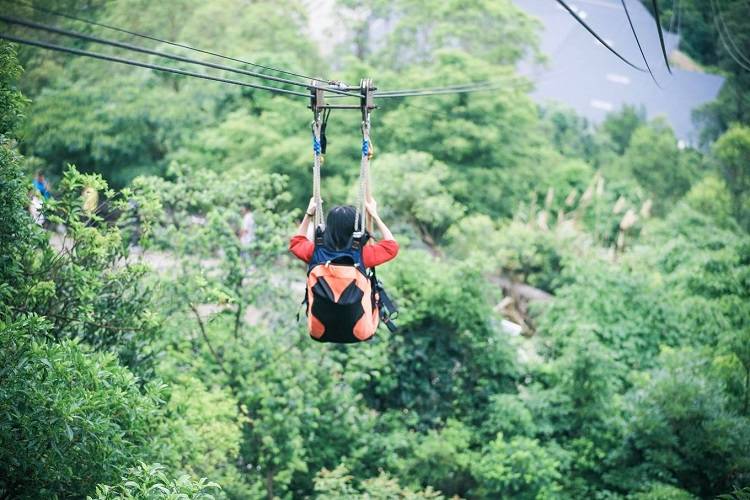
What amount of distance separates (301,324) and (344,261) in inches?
166

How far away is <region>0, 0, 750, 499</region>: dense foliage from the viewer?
494 cm

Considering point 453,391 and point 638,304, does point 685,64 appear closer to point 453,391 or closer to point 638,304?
point 638,304

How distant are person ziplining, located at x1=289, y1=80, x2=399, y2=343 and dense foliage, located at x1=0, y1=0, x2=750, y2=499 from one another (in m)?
1.16

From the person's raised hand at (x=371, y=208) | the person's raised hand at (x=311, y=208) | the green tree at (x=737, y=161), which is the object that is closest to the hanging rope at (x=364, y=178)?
Result: the person's raised hand at (x=371, y=208)

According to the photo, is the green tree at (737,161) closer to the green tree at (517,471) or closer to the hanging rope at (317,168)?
the green tree at (517,471)

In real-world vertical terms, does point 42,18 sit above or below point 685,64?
below

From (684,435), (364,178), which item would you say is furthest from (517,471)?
(364,178)

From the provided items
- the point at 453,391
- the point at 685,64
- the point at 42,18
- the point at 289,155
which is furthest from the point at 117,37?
the point at 685,64

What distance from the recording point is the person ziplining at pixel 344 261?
14.3ft

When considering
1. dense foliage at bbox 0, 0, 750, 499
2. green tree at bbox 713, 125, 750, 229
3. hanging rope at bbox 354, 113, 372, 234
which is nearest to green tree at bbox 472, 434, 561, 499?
dense foliage at bbox 0, 0, 750, 499

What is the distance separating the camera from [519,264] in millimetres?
16141

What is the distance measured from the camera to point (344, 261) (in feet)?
14.6

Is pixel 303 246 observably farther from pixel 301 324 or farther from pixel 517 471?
pixel 517 471

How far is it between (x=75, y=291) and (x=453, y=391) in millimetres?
5872
